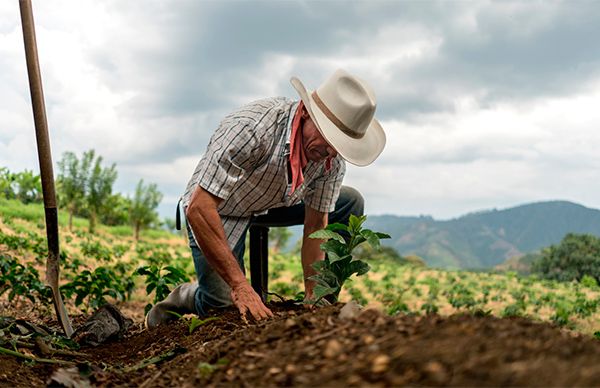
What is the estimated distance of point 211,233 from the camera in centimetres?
339

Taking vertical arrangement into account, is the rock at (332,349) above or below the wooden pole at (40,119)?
below

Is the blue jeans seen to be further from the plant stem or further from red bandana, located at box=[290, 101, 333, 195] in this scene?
the plant stem

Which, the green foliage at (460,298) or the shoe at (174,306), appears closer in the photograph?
the shoe at (174,306)

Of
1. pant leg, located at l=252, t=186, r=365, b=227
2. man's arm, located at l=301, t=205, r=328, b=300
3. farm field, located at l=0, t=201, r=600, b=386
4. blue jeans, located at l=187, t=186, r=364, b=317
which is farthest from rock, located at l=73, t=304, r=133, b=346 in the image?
man's arm, located at l=301, t=205, r=328, b=300

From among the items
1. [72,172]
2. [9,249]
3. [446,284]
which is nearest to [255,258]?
[9,249]

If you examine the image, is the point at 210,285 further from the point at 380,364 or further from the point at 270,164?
the point at 380,364

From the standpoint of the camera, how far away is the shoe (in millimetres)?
4605

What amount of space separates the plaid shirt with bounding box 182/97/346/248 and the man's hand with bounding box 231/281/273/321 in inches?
21.1

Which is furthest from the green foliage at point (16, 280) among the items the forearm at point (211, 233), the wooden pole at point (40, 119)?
the forearm at point (211, 233)

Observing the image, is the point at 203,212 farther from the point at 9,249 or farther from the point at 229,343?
the point at 9,249

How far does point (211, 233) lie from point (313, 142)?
756 mm

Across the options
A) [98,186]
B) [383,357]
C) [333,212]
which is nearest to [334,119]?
[333,212]

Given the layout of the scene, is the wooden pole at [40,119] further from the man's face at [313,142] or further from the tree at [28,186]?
the tree at [28,186]

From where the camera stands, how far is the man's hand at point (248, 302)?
3145 millimetres
